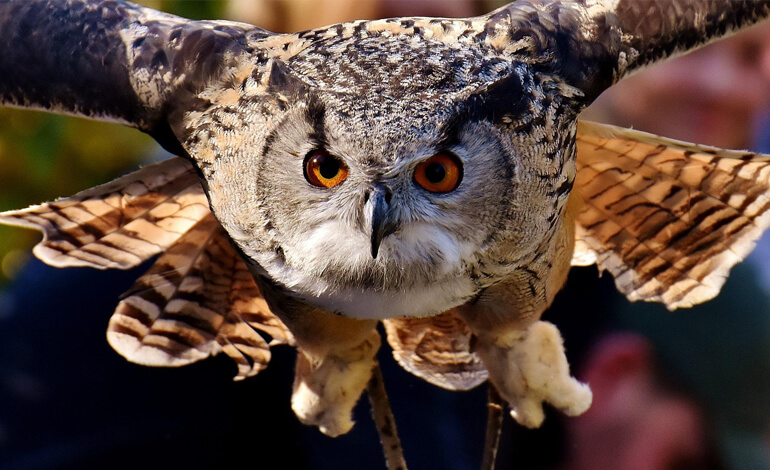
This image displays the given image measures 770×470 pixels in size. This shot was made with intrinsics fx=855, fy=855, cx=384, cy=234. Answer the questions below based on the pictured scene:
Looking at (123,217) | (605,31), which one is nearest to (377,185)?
(605,31)

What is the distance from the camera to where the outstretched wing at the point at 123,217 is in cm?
108

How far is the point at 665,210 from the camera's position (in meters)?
1.17

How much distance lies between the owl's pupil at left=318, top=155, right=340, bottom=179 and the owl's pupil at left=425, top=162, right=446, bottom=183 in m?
0.08

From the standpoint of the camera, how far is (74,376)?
1.68 metres

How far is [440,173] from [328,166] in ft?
0.35

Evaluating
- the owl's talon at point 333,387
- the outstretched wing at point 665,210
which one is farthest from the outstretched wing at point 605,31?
the owl's talon at point 333,387

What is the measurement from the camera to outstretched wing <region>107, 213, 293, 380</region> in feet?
3.86

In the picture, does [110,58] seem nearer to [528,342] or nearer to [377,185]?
[377,185]

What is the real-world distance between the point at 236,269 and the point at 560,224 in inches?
18.5

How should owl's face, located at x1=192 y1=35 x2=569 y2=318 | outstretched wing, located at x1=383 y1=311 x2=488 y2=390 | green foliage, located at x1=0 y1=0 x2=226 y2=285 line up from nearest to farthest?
owl's face, located at x1=192 y1=35 x2=569 y2=318, outstretched wing, located at x1=383 y1=311 x2=488 y2=390, green foliage, located at x1=0 y1=0 x2=226 y2=285

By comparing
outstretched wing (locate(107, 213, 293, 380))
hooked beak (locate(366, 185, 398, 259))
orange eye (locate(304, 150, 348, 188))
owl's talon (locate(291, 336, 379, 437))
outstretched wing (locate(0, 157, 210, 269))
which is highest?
orange eye (locate(304, 150, 348, 188))

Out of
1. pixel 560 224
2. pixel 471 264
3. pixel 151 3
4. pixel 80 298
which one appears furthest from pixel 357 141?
pixel 151 3

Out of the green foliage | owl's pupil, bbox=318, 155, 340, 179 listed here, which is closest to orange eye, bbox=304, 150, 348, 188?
owl's pupil, bbox=318, 155, 340, 179

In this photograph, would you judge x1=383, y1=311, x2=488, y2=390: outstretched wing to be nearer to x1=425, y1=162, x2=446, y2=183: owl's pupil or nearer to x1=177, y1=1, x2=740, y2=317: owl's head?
x1=177, y1=1, x2=740, y2=317: owl's head
